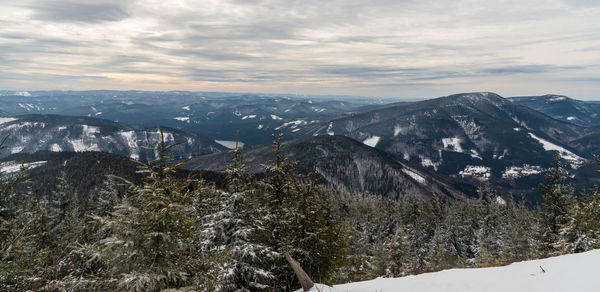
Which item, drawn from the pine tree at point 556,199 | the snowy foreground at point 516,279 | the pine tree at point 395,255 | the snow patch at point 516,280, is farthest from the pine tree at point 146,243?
the pine tree at point 395,255

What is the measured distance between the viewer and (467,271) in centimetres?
1138

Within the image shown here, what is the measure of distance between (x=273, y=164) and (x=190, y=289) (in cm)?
962

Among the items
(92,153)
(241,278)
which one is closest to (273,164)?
(241,278)

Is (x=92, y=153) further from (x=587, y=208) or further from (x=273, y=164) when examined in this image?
(x=587, y=208)

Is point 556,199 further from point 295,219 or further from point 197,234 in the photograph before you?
point 197,234

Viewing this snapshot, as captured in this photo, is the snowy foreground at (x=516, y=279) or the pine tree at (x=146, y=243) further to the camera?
the snowy foreground at (x=516, y=279)

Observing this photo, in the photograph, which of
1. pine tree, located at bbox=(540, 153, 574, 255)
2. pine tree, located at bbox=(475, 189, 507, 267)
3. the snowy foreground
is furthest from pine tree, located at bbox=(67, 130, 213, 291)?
pine tree, located at bbox=(475, 189, 507, 267)

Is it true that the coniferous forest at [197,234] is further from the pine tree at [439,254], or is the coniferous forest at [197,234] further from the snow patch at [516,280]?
the pine tree at [439,254]

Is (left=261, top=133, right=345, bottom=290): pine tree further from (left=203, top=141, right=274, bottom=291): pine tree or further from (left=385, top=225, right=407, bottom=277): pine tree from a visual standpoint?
(left=385, top=225, right=407, bottom=277): pine tree

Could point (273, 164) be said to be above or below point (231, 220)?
above

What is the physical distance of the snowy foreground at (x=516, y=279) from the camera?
27.1ft

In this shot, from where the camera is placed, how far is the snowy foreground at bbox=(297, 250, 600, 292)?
8258 mm

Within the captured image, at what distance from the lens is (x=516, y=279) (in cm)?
961

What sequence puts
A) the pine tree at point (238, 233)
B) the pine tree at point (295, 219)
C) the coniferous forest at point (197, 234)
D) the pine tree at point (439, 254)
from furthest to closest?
the pine tree at point (439, 254)
the pine tree at point (295, 219)
the pine tree at point (238, 233)
the coniferous forest at point (197, 234)
